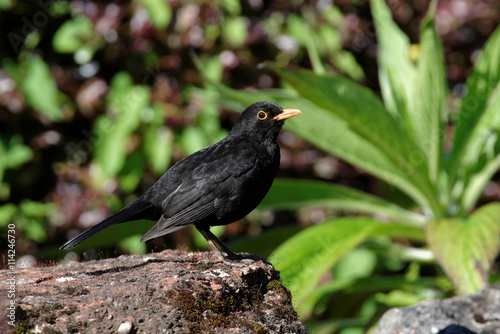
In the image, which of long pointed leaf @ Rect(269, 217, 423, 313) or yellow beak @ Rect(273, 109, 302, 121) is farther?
long pointed leaf @ Rect(269, 217, 423, 313)

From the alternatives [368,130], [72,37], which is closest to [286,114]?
[368,130]

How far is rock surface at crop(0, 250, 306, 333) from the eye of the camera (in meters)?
2.08

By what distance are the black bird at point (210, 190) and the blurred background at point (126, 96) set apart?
66.8 inches

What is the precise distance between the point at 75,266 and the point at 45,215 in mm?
2580

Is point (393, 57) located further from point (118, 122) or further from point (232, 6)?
point (118, 122)

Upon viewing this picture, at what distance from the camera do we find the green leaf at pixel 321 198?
438 centimetres

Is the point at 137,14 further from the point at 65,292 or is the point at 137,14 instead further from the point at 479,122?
the point at 65,292

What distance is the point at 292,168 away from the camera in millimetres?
5672

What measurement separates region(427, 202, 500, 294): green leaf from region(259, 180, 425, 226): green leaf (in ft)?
1.94

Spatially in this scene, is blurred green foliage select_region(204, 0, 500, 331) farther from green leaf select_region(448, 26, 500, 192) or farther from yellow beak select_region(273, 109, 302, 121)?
yellow beak select_region(273, 109, 302, 121)

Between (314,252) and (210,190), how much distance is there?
120cm

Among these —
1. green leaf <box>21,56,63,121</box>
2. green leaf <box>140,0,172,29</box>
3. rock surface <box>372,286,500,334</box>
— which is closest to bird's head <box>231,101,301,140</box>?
rock surface <box>372,286,500,334</box>

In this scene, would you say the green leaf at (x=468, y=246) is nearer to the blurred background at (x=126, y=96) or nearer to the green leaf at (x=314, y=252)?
the green leaf at (x=314, y=252)

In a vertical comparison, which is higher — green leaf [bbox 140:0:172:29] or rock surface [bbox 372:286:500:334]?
green leaf [bbox 140:0:172:29]
